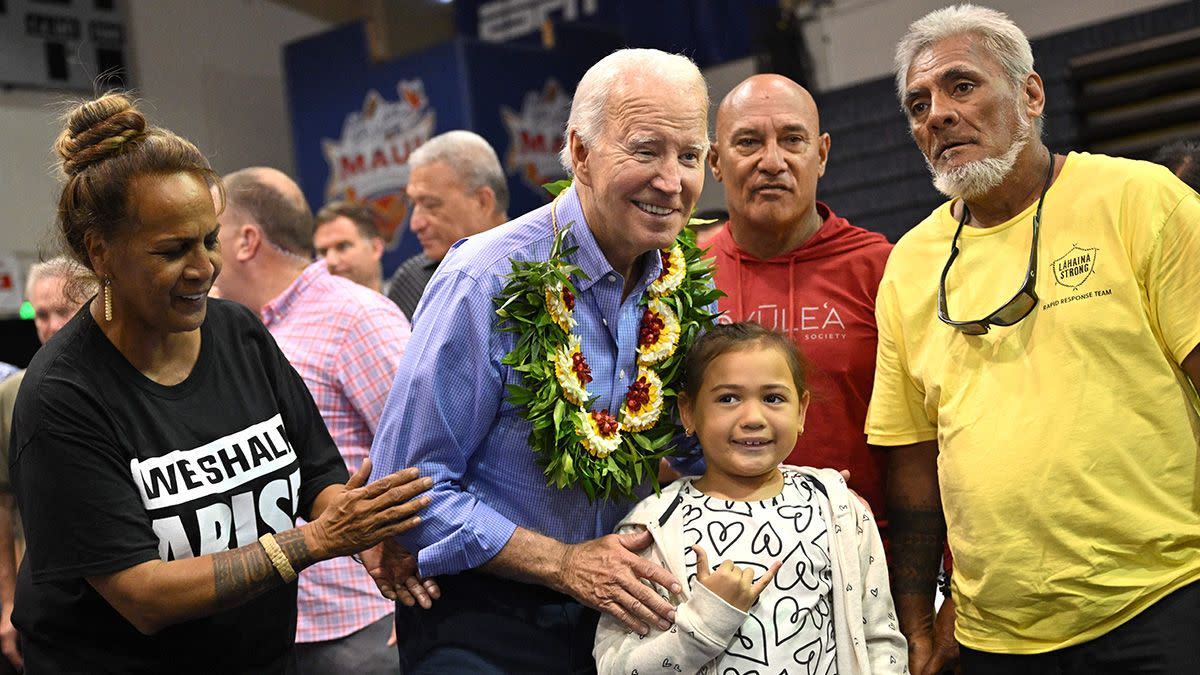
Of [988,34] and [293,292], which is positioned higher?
[988,34]

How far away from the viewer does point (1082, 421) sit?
2.40 metres

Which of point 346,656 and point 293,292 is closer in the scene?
point 346,656

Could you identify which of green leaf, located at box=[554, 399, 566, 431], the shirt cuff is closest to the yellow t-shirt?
green leaf, located at box=[554, 399, 566, 431]

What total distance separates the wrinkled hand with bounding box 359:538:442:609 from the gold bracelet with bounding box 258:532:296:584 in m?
0.22

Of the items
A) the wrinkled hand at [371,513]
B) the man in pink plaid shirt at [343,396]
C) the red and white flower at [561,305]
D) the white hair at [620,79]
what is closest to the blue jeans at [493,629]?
the wrinkled hand at [371,513]

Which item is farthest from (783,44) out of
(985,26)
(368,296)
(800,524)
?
(800,524)

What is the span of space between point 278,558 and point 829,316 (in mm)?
1493

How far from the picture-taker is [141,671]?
7.59ft

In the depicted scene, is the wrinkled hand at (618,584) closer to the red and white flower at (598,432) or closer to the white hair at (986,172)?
the red and white flower at (598,432)

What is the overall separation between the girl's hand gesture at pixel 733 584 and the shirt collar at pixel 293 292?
190 centimetres

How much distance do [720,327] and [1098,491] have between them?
86 centimetres

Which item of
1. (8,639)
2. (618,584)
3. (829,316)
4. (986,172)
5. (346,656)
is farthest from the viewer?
(8,639)

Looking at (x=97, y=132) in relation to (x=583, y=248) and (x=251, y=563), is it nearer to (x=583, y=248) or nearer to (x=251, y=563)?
(x=251, y=563)

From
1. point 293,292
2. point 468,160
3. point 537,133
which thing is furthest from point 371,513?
point 537,133
